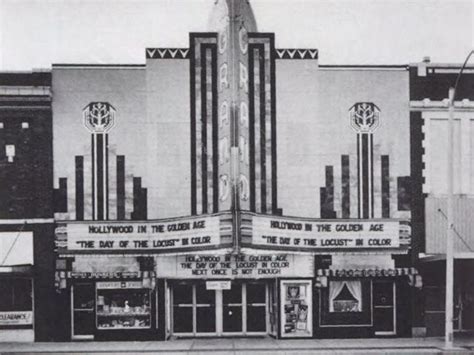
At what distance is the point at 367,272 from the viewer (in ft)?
81.9

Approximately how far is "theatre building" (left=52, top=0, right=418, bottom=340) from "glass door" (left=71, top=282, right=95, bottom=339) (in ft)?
0.12

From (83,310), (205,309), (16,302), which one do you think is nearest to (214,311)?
(205,309)

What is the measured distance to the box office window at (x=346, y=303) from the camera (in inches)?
992

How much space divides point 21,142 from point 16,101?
4.82 feet

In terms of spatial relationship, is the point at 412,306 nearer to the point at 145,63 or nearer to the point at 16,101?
the point at 145,63

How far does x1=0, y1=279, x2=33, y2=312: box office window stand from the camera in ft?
81.3

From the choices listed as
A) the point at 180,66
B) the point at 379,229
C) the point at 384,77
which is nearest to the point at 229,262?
the point at 379,229

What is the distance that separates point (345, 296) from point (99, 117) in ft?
36.1

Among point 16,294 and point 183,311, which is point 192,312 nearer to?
point 183,311

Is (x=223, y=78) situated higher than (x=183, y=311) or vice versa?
(x=223, y=78)

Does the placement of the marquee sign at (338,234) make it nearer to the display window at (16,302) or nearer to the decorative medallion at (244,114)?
the decorative medallion at (244,114)

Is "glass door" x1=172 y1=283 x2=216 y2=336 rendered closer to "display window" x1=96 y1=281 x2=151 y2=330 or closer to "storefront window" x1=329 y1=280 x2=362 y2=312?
"display window" x1=96 y1=281 x2=151 y2=330

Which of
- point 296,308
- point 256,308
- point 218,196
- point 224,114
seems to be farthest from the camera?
point 256,308

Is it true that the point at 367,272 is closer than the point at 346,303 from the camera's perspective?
Yes
